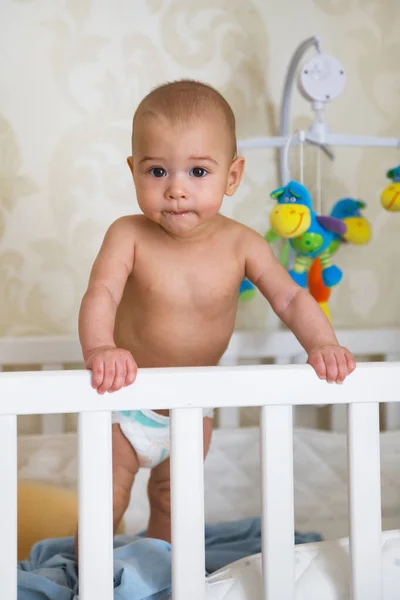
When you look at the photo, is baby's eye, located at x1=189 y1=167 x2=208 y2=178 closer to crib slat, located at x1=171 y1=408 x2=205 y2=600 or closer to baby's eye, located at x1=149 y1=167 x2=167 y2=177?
baby's eye, located at x1=149 y1=167 x2=167 y2=177

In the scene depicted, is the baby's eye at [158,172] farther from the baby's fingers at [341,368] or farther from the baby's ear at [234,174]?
the baby's fingers at [341,368]

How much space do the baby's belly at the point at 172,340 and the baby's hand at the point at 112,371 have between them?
0.26m

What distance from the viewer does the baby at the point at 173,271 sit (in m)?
0.85

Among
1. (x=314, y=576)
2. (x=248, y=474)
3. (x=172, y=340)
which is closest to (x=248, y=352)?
(x=248, y=474)

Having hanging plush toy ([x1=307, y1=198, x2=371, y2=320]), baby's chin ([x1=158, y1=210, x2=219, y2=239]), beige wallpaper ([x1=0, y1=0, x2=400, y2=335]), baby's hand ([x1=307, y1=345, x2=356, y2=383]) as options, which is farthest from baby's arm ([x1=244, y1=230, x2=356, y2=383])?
beige wallpaper ([x1=0, y1=0, x2=400, y2=335])

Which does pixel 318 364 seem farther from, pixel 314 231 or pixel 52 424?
pixel 52 424

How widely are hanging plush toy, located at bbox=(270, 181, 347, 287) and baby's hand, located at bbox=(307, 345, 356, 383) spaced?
1.69ft

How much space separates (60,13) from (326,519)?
1.15 m

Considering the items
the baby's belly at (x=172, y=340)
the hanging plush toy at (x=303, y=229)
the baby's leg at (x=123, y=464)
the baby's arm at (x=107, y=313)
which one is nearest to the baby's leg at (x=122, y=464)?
the baby's leg at (x=123, y=464)

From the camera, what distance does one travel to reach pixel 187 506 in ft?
2.25

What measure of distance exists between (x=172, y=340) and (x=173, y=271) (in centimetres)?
9

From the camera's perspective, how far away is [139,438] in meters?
0.98

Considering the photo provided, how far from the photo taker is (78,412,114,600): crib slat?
0.67 m

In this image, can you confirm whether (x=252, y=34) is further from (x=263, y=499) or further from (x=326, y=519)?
(x=263, y=499)
